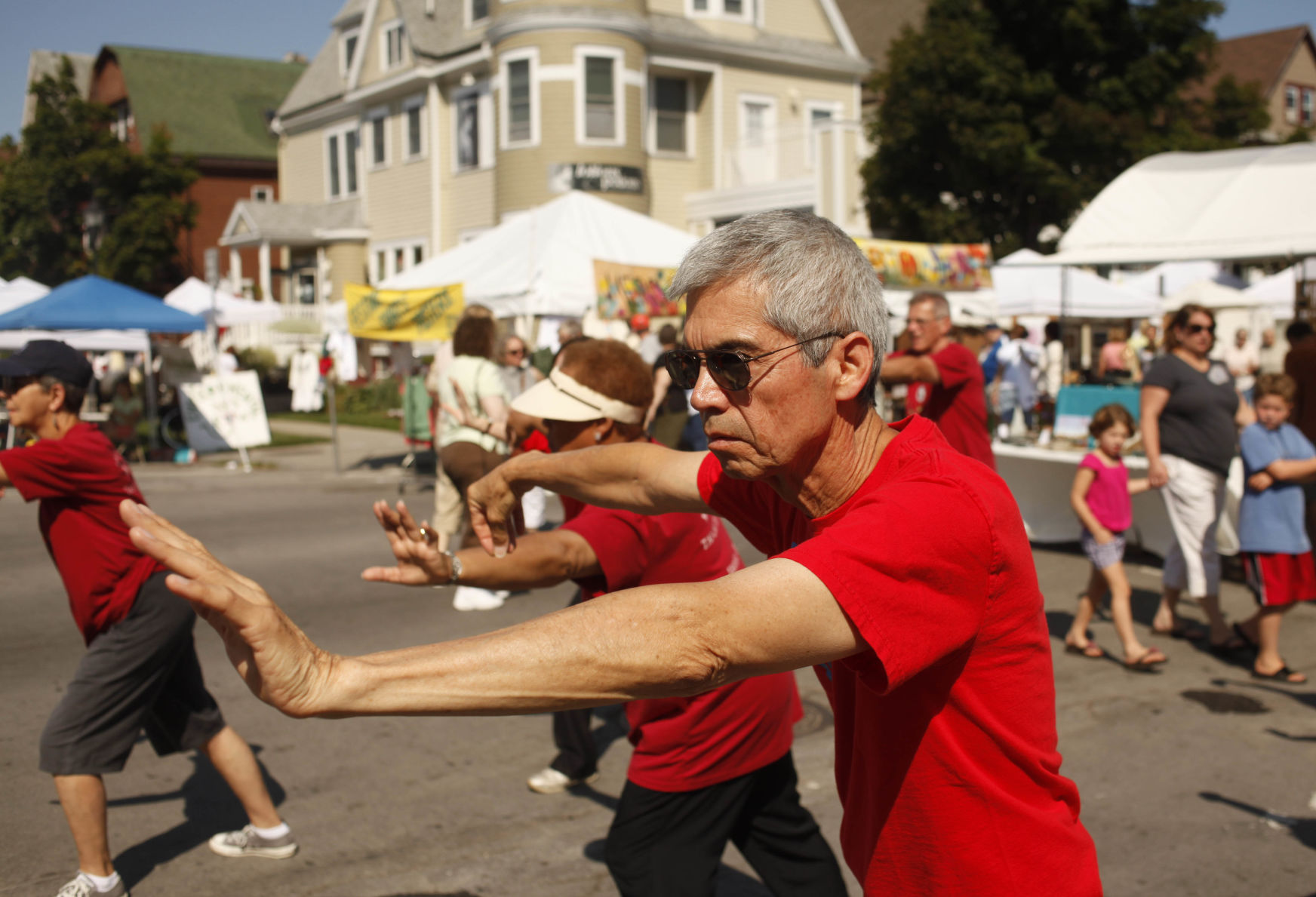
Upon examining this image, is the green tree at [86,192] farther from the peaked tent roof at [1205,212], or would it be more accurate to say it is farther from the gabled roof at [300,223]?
the peaked tent roof at [1205,212]

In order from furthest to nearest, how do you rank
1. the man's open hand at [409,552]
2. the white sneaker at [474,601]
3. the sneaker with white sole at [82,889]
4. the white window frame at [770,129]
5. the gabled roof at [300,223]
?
the gabled roof at [300,223], the white window frame at [770,129], the white sneaker at [474,601], the sneaker with white sole at [82,889], the man's open hand at [409,552]

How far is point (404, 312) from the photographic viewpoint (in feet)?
43.3

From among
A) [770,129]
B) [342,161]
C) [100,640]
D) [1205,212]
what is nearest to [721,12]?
[770,129]

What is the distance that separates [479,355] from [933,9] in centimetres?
2431

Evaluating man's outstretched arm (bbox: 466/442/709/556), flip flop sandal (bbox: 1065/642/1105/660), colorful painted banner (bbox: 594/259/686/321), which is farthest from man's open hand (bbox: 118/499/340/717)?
colorful painted banner (bbox: 594/259/686/321)

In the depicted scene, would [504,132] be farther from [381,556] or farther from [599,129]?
[381,556]

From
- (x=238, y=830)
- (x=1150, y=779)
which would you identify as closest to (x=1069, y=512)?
(x=1150, y=779)

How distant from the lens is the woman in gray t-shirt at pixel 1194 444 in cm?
707

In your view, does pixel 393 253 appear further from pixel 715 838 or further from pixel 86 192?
pixel 715 838

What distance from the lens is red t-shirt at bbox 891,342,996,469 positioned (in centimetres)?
693

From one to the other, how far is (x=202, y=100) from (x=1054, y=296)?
40848 millimetres

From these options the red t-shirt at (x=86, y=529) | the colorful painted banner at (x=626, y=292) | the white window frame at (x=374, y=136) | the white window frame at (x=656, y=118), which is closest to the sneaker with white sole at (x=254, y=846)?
the red t-shirt at (x=86, y=529)

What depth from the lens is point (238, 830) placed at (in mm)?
4465

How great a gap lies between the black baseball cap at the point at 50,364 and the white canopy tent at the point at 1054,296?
18.3m
